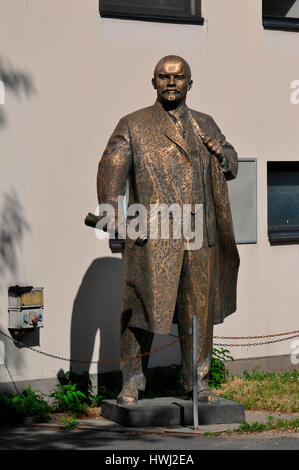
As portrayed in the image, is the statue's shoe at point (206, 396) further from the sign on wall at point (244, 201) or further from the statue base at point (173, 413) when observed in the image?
the sign on wall at point (244, 201)

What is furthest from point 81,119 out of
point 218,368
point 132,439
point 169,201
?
point 132,439

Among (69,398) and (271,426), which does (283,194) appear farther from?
(271,426)

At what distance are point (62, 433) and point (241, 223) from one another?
355cm

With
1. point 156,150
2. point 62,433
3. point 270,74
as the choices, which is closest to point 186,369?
point 62,433

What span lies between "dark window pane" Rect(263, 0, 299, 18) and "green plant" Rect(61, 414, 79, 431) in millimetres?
4852

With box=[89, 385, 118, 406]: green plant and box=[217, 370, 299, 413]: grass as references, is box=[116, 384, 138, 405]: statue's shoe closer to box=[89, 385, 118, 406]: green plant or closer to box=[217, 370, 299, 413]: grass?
box=[89, 385, 118, 406]: green plant

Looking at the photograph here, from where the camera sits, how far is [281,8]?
13.0 m

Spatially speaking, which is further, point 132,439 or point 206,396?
point 206,396

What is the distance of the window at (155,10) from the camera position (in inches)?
460

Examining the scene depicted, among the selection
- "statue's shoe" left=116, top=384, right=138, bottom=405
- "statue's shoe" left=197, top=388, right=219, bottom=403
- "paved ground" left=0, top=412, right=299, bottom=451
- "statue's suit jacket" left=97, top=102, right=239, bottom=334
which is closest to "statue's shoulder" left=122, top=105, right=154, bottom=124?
"statue's suit jacket" left=97, top=102, right=239, bottom=334

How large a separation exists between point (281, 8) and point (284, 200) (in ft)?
6.55

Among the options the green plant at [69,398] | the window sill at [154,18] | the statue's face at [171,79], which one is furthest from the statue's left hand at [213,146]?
the green plant at [69,398]

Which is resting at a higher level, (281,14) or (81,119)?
(281,14)

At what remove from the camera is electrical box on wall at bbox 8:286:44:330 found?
10852 mm
